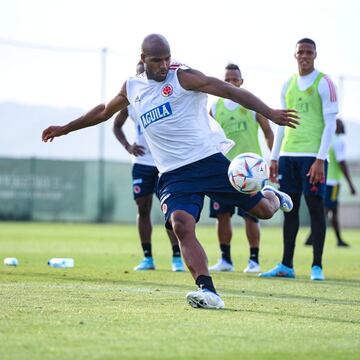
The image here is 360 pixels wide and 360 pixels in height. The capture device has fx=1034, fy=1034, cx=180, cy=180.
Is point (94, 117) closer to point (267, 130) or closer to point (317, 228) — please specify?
point (317, 228)

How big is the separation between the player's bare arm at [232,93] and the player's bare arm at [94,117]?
0.77m

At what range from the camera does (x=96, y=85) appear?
116 feet

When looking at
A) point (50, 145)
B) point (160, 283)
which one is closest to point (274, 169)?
point (160, 283)

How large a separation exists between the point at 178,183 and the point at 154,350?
Answer: 2.84 metres

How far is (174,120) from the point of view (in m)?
8.48

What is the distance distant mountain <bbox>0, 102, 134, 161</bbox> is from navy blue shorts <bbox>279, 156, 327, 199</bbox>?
2590 centimetres

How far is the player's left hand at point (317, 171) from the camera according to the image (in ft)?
36.5

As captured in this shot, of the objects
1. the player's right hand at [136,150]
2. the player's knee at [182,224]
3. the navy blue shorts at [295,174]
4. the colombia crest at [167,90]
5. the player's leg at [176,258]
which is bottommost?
the player's leg at [176,258]

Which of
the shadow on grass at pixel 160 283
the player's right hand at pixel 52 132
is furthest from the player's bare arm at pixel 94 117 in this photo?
the shadow on grass at pixel 160 283

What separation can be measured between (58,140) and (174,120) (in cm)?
4702

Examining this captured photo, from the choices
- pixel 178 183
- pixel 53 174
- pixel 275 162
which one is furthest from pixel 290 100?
pixel 53 174

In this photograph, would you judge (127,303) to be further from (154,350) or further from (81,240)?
(81,240)

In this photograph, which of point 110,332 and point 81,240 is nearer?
point 110,332

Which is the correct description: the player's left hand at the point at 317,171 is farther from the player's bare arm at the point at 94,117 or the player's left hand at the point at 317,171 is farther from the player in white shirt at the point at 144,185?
the player's bare arm at the point at 94,117
